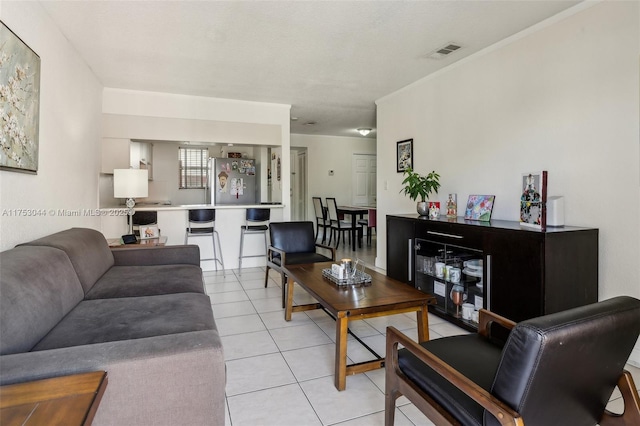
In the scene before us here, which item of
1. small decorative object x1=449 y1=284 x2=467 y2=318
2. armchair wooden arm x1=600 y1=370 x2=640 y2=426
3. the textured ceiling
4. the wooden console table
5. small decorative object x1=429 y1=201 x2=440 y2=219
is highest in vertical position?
the textured ceiling

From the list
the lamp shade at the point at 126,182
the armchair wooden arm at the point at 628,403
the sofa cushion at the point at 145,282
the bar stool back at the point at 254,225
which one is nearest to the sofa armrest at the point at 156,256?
the sofa cushion at the point at 145,282

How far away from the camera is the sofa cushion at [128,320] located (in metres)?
1.47

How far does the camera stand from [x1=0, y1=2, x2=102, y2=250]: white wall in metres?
2.04

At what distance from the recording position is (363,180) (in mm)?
8359

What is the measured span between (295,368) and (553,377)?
1.59 metres

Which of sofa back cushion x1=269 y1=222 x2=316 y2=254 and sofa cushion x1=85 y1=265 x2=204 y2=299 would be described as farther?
sofa back cushion x1=269 y1=222 x2=316 y2=254

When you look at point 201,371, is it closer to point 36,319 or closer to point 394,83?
point 36,319

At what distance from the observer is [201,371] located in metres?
1.14

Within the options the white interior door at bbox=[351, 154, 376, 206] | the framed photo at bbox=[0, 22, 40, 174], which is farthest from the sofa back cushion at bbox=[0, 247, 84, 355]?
the white interior door at bbox=[351, 154, 376, 206]

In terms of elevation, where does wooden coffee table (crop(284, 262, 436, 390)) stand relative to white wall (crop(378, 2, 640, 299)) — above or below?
below

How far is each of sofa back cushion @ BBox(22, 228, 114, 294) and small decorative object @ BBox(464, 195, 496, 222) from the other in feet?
10.3

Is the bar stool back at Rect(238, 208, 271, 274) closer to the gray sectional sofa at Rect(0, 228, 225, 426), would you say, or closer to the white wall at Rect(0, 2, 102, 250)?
the white wall at Rect(0, 2, 102, 250)

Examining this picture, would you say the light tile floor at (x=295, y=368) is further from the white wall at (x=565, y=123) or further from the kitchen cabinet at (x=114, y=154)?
the kitchen cabinet at (x=114, y=154)

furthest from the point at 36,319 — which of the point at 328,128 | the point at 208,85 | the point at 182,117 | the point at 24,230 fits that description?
the point at 328,128
